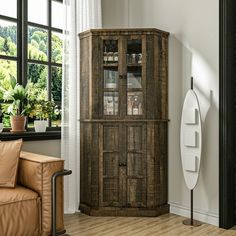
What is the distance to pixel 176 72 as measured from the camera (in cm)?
386

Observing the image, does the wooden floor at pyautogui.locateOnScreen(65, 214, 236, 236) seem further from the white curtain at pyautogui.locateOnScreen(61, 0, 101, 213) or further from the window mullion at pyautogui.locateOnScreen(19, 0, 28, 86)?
the window mullion at pyautogui.locateOnScreen(19, 0, 28, 86)

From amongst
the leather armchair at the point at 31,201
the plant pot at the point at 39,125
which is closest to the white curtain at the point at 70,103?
the plant pot at the point at 39,125

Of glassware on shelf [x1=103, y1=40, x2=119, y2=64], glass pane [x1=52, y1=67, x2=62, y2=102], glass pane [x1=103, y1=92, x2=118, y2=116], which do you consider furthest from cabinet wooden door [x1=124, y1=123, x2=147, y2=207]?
glass pane [x1=52, y1=67, x2=62, y2=102]

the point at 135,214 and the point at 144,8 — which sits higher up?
the point at 144,8

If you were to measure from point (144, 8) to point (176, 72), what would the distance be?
0.86 meters

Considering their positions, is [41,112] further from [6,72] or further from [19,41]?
[19,41]

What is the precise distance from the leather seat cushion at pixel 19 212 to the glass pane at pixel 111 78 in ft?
4.72

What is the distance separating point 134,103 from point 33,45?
4.26 feet

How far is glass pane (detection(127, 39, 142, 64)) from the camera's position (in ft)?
12.4

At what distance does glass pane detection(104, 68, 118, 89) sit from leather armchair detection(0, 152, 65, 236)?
3.81ft
